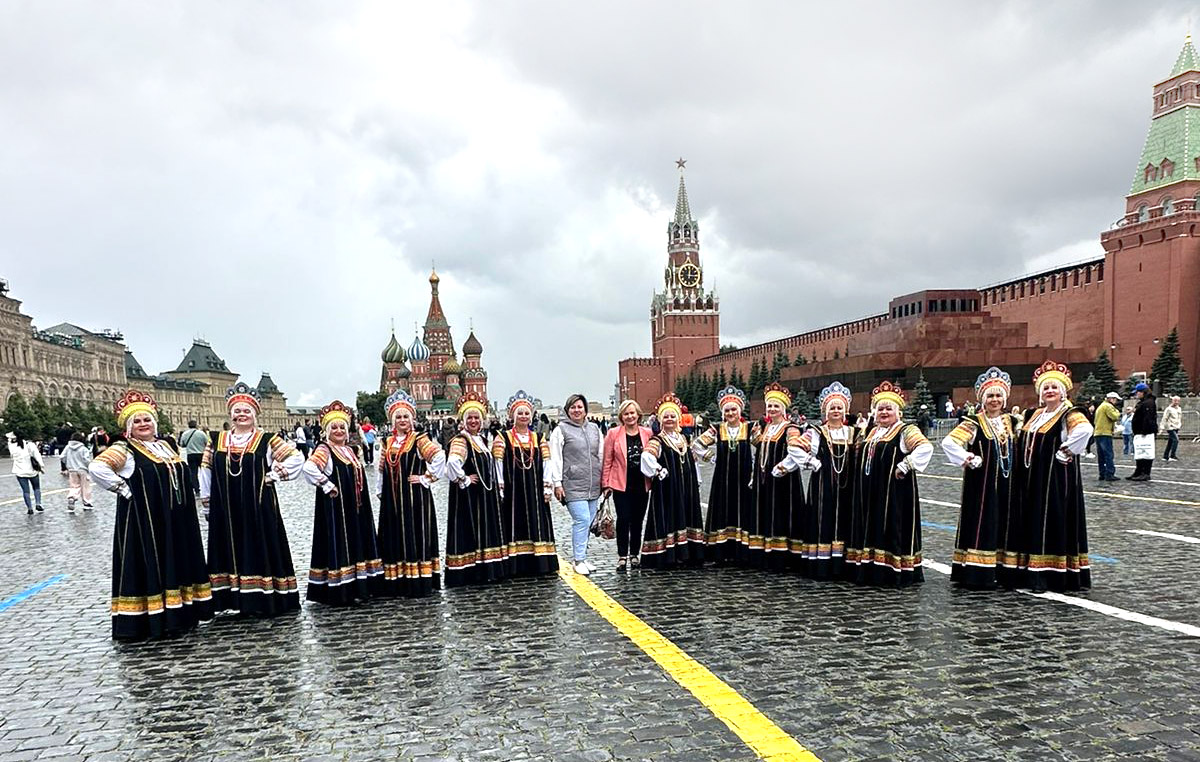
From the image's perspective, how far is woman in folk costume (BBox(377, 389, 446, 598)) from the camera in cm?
686

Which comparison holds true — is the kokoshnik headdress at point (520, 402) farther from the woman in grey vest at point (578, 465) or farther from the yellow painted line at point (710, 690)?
the yellow painted line at point (710, 690)

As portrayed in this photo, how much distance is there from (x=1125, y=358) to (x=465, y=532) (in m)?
48.6

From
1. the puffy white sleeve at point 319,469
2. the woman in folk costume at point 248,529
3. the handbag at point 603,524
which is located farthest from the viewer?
the handbag at point 603,524

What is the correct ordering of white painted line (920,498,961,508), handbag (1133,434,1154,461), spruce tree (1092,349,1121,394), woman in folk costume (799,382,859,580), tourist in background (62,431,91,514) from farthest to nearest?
spruce tree (1092,349,1121,394)
handbag (1133,434,1154,461)
tourist in background (62,431,91,514)
white painted line (920,498,961,508)
woman in folk costume (799,382,859,580)

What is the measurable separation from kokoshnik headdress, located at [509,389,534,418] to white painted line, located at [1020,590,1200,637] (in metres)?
5.16

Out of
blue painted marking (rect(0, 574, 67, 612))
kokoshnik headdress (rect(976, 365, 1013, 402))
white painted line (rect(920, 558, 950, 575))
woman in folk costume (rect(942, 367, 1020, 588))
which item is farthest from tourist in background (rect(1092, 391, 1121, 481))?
blue painted marking (rect(0, 574, 67, 612))

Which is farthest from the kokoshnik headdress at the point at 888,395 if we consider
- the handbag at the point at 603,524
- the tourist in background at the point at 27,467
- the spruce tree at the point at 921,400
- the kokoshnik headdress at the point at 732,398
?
the spruce tree at the point at 921,400

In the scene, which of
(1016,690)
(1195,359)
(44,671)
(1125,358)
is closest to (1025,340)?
(1125,358)

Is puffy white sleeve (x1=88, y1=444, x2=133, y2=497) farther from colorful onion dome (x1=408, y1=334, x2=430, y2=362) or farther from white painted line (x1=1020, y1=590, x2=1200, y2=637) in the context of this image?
colorful onion dome (x1=408, y1=334, x2=430, y2=362)

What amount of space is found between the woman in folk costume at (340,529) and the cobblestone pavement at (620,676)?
33 cm

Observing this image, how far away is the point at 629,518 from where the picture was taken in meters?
7.94

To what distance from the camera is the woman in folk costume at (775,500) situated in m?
7.50

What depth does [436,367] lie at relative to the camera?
102m

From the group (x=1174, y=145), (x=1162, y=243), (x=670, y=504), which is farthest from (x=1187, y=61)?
(x=670, y=504)
